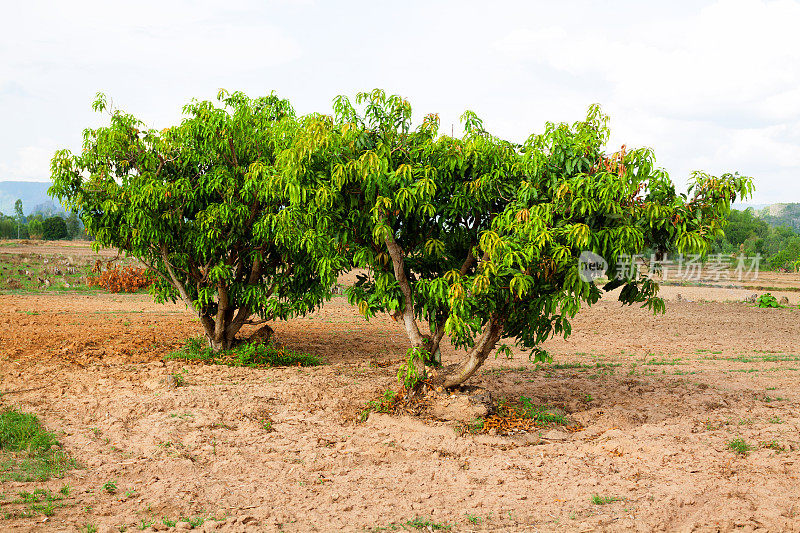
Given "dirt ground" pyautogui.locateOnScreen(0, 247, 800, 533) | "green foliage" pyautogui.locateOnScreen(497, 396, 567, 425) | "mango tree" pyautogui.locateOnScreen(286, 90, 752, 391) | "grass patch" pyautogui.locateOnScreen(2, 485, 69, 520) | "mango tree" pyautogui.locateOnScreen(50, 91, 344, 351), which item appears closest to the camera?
"grass patch" pyautogui.locateOnScreen(2, 485, 69, 520)

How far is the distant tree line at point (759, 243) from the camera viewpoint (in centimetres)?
4909

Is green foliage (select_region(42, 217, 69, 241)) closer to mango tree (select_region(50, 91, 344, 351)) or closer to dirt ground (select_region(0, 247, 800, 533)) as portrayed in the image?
dirt ground (select_region(0, 247, 800, 533))

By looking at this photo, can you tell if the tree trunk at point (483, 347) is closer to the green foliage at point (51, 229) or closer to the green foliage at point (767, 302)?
the green foliage at point (767, 302)

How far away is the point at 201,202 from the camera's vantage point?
10.3 metres

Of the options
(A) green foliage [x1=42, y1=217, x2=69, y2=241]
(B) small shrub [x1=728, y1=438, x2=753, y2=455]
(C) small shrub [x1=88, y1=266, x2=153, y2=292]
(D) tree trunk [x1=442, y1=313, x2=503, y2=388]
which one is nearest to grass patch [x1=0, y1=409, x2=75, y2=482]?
(D) tree trunk [x1=442, y1=313, x2=503, y2=388]

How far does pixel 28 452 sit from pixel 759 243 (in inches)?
2617

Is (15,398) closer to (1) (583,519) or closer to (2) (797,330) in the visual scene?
(1) (583,519)

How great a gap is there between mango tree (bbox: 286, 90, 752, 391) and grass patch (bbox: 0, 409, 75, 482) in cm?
380

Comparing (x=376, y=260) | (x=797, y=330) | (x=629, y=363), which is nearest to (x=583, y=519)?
(x=376, y=260)

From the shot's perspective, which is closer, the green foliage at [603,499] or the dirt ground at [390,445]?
the dirt ground at [390,445]

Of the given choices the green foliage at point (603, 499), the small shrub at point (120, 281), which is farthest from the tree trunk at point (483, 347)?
the small shrub at point (120, 281)

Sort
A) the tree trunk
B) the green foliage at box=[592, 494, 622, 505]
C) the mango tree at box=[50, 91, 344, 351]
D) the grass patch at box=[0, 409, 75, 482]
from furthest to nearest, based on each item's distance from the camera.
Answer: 1. the mango tree at box=[50, 91, 344, 351]
2. the tree trunk
3. the grass patch at box=[0, 409, 75, 482]
4. the green foliage at box=[592, 494, 622, 505]

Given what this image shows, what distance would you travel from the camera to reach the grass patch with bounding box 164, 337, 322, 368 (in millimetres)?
10836

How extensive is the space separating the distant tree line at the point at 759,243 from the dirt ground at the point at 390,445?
43.9m
